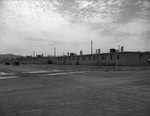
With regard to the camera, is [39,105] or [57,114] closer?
[57,114]

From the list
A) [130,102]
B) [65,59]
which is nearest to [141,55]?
[65,59]

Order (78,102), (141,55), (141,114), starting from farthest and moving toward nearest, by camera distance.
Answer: (141,55)
(78,102)
(141,114)

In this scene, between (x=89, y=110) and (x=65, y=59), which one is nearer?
(x=89, y=110)

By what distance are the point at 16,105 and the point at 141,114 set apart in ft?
15.3

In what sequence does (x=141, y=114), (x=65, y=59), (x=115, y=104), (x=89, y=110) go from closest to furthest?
(x=141, y=114), (x=89, y=110), (x=115, y=104), (x=65, y=59)

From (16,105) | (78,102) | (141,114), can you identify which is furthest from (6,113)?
(141,114)

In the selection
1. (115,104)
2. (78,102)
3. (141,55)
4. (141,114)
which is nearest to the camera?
(141,114)

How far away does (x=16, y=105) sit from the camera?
6.19 m

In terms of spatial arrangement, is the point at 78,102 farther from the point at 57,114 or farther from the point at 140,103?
the point at 140,103

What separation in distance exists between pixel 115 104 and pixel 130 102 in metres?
0.76

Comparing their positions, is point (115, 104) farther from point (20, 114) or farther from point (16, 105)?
point (16, 105)

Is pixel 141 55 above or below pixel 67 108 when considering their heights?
above

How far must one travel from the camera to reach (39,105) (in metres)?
6.14

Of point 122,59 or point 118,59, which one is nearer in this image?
point 122,59
